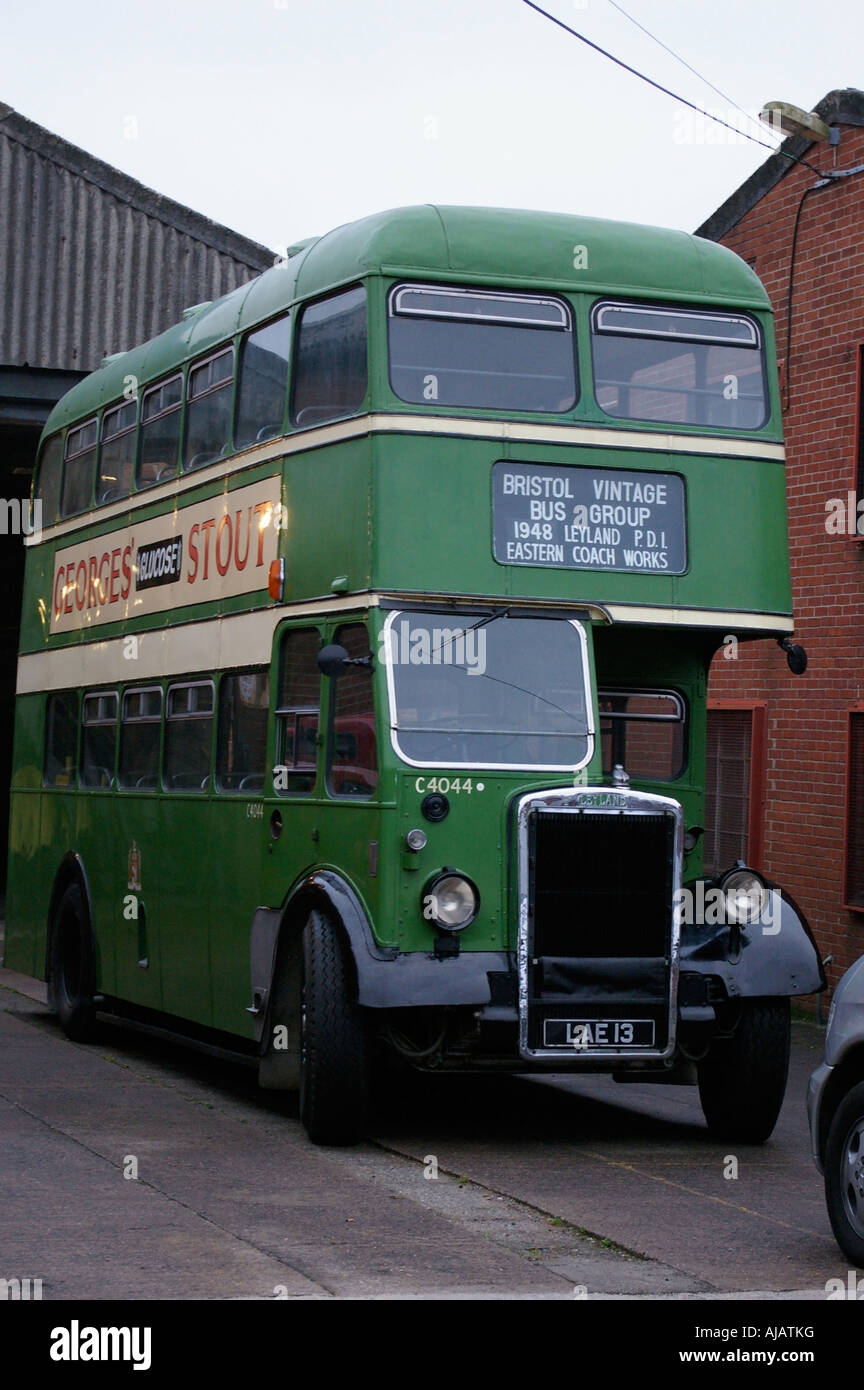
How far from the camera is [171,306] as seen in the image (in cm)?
2166

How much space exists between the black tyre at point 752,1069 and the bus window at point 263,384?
398 centimetres

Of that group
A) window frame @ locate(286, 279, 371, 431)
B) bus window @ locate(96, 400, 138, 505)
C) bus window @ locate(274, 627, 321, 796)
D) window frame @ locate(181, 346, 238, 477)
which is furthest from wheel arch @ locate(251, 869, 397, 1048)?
bus window @ locate(96, 400, 138, 505)

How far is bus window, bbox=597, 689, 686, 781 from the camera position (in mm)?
10719

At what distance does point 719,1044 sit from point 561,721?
1.78m

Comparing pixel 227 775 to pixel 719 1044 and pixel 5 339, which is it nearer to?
pixel 719 1044

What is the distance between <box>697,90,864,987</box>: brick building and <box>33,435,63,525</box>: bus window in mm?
5854

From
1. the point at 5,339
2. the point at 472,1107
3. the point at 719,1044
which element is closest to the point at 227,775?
the point at 472,1107

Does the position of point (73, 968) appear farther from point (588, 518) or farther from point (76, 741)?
point (588, 518)

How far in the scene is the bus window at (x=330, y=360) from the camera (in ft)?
33.5

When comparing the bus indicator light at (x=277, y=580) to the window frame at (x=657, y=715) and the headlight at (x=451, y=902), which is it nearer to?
the window frame at (x=657, y=715)

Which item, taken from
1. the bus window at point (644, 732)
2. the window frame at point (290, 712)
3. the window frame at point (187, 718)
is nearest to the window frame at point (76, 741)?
the window frame at point (187, 718)

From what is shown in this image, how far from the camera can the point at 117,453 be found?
1454 centimetres

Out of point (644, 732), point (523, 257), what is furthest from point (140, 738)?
point (523, 257)

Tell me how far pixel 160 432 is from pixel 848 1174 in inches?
304
